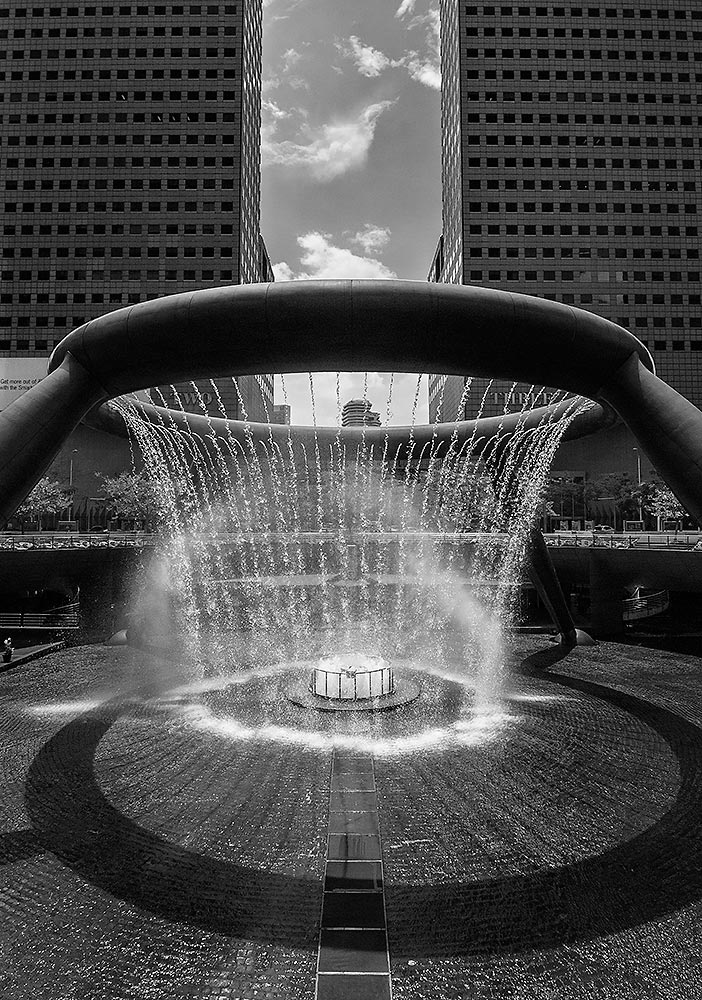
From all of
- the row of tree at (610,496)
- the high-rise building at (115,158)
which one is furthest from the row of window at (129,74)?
the row of tree at (610,496)

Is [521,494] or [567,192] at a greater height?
[567,192]

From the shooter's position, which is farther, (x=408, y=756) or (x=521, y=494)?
(x=521, y=494)

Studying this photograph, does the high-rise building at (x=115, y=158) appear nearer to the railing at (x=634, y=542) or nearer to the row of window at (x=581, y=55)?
the row of window at (x=581, y=55)

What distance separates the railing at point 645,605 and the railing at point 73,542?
2813cm

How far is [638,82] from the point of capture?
255 ft

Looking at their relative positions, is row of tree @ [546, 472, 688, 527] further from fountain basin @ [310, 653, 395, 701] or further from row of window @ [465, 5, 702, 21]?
row of window @ [465, 5, 702, 21]

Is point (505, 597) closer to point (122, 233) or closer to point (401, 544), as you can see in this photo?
point (401, 544)

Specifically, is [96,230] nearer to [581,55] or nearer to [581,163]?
[581,163]

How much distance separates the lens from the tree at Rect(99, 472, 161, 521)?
54375 millimetres

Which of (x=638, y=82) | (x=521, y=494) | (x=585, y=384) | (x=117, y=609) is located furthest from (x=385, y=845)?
(x=638, y=82)

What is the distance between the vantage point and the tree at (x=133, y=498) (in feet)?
178

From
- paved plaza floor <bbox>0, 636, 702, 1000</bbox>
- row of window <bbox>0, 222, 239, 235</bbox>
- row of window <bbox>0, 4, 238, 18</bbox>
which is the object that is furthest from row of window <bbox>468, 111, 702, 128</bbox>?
paved plaza floor <bbox>0, 636, 702, 1000</bbox>

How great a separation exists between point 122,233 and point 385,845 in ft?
261

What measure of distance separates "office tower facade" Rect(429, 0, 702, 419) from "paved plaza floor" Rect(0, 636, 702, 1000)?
210 feet
